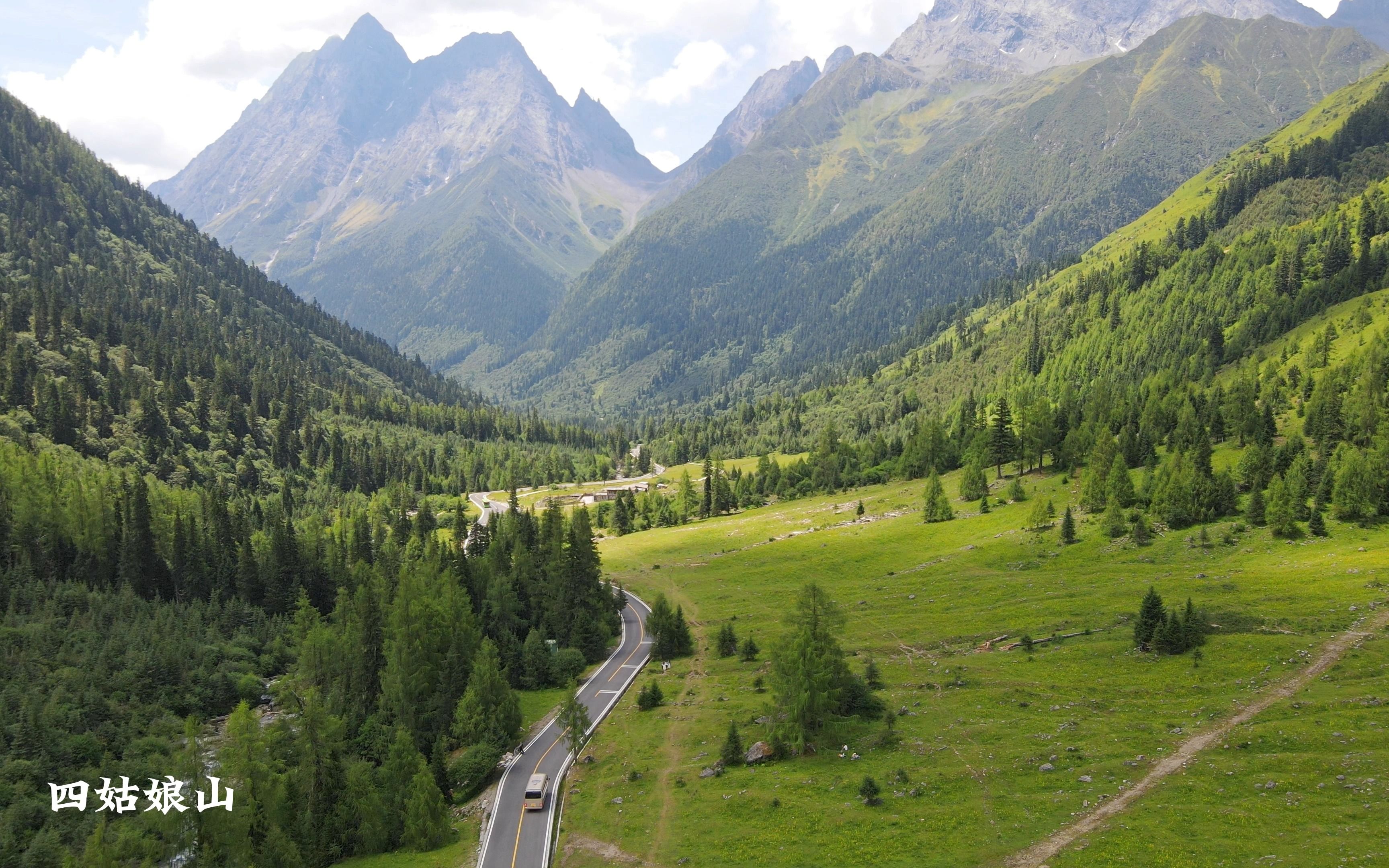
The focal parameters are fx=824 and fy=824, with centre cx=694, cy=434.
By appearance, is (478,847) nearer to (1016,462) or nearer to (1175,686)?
(1175,686)

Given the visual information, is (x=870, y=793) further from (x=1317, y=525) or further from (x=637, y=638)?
(x=1317, y=525)

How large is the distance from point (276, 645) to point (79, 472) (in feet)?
251

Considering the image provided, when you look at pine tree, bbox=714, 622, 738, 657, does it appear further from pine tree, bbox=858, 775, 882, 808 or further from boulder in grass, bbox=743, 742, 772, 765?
pine tree, bbox=858, 775, 882, 808

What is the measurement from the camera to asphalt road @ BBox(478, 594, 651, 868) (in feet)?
205

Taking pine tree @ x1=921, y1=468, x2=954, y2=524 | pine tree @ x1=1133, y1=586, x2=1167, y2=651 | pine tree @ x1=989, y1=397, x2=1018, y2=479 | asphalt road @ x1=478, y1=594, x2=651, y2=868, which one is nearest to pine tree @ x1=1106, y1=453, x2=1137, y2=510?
pine tree @ x1=921, y1=468, x2=954, y2=524

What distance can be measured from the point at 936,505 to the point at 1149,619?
68.0 meters

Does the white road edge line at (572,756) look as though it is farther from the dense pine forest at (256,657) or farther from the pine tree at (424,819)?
the pine tree at (424,819)

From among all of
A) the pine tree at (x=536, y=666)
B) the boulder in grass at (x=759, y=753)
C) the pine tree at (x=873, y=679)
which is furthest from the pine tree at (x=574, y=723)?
the pine tree at (x=873, y=679)

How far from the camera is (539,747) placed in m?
82.5

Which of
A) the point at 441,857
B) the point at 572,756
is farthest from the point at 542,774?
the point at 441,857

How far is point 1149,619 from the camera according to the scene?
76.6 m

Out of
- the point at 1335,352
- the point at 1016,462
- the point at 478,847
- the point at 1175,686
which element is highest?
the point at 1335,352

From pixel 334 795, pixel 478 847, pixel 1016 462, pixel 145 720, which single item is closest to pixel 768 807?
pixel 478 847

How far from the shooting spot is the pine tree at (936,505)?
472 ft
